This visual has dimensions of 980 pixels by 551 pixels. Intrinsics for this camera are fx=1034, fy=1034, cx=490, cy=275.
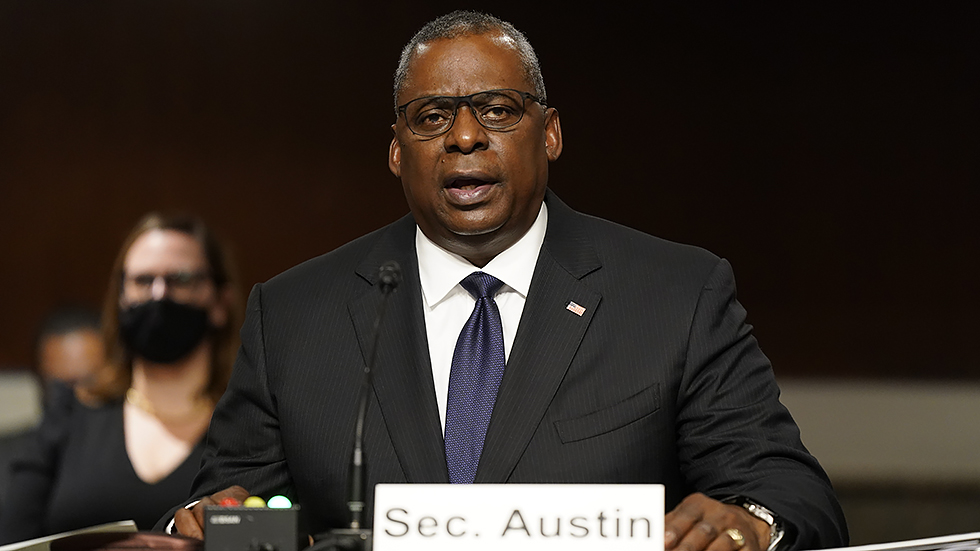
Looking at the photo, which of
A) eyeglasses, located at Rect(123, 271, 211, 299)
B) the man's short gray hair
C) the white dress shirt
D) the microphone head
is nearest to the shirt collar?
the white dress shirt

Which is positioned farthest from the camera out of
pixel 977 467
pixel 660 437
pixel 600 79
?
pixel 600 79

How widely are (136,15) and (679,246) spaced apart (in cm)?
282

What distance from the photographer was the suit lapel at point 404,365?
162 cm

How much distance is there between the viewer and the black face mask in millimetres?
3451

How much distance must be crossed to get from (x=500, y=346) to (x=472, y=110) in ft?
1.32

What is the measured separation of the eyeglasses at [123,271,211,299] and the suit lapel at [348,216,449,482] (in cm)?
179

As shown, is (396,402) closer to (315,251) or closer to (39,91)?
(315,251)

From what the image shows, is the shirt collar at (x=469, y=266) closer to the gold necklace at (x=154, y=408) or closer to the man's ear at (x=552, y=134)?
the man's ear at (x=552, y=134)

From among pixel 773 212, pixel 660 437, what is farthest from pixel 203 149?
pixel 660 437

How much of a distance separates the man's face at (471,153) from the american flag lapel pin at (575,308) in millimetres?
183

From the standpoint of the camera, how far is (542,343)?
66.6 inches

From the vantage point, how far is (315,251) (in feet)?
13.0

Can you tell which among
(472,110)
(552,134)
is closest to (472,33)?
(472,110)

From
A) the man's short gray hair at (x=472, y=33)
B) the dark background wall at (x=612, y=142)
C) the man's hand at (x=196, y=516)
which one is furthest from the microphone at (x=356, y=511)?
the dark background wall at (x=612, y=142)
